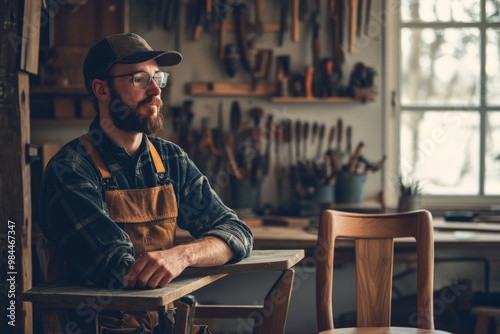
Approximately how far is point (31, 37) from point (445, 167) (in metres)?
2.71

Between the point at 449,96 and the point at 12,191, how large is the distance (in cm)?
276

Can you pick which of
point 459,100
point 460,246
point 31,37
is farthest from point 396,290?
point 31,37

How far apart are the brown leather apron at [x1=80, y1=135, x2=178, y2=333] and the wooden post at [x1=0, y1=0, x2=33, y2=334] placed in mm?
809

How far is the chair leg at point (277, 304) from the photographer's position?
235 cm

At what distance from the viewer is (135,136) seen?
8.45 ft

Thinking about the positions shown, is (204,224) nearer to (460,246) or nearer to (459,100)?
(460,246)

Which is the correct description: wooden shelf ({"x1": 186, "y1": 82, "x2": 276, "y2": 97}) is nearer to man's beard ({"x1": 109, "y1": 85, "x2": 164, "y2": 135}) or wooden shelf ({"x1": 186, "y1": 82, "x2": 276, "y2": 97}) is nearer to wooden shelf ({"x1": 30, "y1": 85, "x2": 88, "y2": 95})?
wooden shelf ({"x1": 30, "y1": 85, "x2": 88, "y2": 95})

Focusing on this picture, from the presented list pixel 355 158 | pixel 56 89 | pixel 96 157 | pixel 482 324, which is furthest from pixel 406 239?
pixel 56 89

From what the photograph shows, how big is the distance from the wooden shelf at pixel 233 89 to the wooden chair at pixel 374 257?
196 centimetres

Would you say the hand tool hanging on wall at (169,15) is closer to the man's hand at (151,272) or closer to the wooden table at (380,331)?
the wooden table at (380,331)

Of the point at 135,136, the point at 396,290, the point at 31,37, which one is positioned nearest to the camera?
the point at 135,136

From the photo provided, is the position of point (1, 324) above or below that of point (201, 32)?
below

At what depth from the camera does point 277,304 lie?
7.78 feet

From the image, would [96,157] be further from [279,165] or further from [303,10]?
[303,10]
